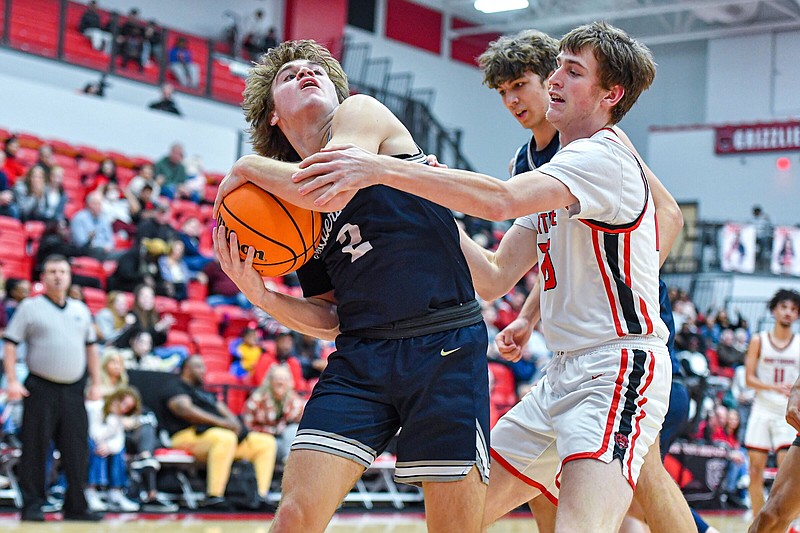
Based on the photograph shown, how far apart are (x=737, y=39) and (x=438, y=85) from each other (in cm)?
778

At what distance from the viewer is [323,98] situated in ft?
11.2

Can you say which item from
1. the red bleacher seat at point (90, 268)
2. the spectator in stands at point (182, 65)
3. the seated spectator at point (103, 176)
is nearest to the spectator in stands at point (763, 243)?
the spectator in stands at point (182, 65)

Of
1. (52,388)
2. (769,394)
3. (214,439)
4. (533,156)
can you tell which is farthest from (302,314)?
(769,394)

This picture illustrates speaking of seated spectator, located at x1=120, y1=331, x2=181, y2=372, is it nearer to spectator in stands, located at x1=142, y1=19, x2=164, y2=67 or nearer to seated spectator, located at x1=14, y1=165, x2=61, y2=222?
seated spectator, located at x1=14, y1=165, x2=61, y2=222

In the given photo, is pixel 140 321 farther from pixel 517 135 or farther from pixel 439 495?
pixel 517 135

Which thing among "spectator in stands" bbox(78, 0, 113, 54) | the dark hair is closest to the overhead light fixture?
"spectator in stands" bbox(78, 0, 113, 54)

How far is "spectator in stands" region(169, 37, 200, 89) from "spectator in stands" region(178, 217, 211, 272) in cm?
572

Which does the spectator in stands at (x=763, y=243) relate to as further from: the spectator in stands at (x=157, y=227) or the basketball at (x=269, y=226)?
the basketball at (x=269, y=226)

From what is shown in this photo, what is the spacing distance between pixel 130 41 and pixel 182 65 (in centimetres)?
116

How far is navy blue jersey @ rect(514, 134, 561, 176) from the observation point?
417cm

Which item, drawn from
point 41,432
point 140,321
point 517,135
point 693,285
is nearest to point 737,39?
point 517,135

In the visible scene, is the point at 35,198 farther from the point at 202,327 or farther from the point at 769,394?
the point at 769,394

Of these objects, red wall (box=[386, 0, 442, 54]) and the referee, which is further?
red wall (box=[386, 0, 442, 54])

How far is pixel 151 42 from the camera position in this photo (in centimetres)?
1692
